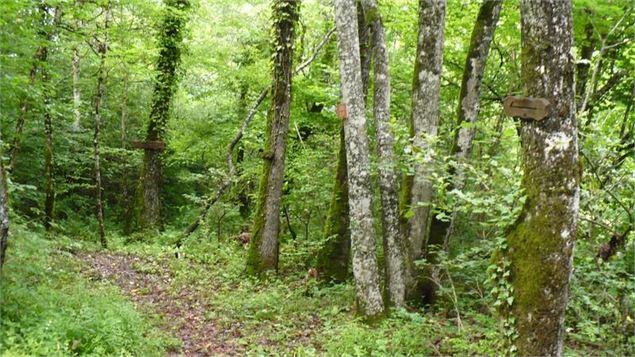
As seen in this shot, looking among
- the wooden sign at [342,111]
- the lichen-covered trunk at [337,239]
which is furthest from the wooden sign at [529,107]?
the lichen-covered trunk at [337,239]

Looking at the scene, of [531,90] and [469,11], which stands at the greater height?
[469,11]

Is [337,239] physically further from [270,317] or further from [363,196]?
[363,196]

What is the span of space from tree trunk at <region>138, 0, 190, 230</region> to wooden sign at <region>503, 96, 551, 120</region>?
12325mm

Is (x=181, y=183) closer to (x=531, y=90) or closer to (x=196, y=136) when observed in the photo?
(x=196, y=136)

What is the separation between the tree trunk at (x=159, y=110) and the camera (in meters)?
14.5

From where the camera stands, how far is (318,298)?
8453 mm

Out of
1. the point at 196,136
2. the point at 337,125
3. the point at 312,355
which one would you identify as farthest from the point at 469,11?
the point at 196,136

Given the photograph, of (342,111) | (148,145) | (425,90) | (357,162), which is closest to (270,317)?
(357,162)

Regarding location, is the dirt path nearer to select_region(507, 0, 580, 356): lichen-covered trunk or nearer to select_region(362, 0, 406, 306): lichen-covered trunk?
select_region(362, 0, 406, 306): lichen-covered trunk

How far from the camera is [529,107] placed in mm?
3869

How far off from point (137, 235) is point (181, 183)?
4.63 meters

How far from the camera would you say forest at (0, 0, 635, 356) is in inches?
159

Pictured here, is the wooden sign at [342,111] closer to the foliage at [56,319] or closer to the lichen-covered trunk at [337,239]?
the lichen-covered trunk at [337,239]

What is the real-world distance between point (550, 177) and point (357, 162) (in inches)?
123
